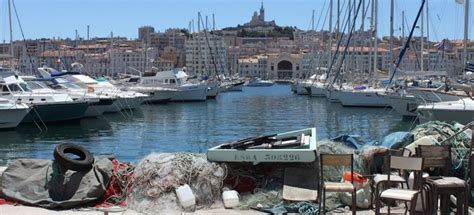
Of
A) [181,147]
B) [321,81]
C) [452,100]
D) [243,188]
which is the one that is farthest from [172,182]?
[321,81]

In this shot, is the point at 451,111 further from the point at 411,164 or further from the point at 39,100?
the point at 39,100

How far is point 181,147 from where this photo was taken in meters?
29.9

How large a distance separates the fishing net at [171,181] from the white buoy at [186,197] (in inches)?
Result: 4.1

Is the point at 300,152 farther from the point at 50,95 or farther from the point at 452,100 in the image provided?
the point at 50,95

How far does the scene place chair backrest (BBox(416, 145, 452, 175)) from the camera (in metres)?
8.59

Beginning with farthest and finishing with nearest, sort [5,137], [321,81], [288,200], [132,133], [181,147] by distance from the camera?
1. [321,81]
2. [132,133]
3. [5,137]
4. [181,147]
5. [288,200]

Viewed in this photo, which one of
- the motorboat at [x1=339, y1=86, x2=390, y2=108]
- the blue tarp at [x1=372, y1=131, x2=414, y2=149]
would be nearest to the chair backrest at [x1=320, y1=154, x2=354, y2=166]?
the blue tarp at [x1=372, y1=131, x2=414, y2=149]

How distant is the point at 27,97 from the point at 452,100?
77.4 ft

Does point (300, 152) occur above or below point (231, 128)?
above

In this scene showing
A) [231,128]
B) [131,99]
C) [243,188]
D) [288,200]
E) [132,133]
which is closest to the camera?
[288,200]

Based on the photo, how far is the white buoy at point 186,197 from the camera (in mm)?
8945

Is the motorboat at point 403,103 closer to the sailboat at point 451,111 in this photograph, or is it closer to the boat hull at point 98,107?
the sailboat at point 451,111

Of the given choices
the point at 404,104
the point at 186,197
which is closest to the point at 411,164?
the point at 186,197

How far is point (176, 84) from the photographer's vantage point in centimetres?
7175
